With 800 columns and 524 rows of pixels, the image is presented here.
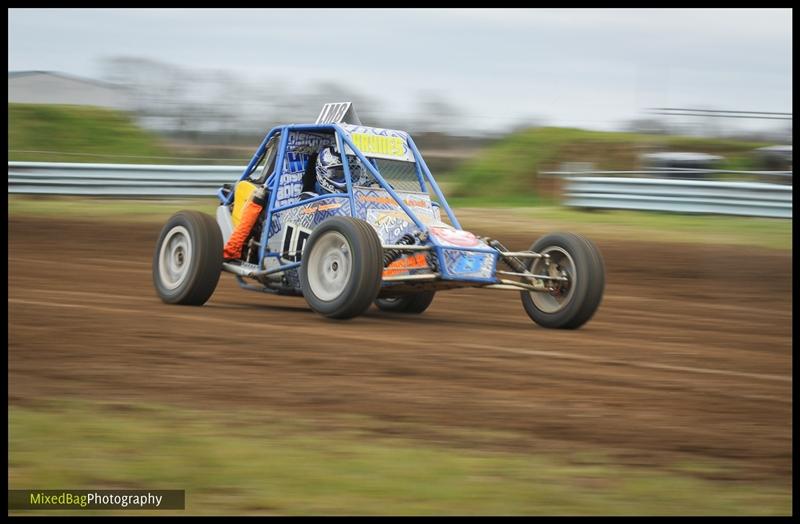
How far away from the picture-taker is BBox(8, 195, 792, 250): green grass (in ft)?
54.9

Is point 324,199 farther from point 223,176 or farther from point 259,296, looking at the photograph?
point 223,176

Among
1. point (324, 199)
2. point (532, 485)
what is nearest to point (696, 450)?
point (532, 485)

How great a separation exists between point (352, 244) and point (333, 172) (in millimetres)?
1495

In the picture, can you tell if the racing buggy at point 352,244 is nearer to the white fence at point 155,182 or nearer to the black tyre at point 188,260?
the black tyre at point 188,260

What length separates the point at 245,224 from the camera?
991 cm

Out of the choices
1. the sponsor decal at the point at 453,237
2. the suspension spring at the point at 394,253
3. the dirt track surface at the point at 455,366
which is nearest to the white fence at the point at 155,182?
the dirt track surface at the point at 455,366

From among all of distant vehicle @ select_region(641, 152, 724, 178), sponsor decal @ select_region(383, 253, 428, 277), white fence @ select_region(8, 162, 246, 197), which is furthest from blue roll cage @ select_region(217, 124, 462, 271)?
distant vehicle @ select_region(641, 152, 724, 178)

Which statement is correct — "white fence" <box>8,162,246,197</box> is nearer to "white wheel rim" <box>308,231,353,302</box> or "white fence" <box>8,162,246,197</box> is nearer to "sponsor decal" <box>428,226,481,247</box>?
"white wheel rim" <box>308,231,353,302</box>

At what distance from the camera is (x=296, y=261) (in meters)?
9.52

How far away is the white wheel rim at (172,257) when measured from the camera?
1010 centimetres

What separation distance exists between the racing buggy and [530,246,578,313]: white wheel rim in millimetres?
11

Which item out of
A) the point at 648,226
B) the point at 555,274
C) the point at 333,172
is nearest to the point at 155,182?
the point at 648,226

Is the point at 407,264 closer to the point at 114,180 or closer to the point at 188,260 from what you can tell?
the point at 188,260

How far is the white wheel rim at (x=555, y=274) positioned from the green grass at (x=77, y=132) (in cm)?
1870
